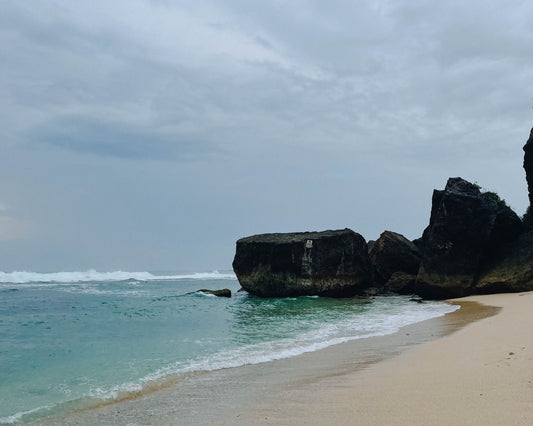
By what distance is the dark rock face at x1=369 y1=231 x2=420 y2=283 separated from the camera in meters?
26.5

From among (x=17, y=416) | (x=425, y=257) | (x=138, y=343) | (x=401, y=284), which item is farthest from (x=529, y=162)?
(x=17, y=416)

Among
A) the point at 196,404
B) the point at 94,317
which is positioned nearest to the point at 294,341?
the point at 196,404

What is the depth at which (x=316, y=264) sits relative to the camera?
24891 mm

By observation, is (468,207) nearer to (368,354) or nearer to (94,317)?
(368,354)

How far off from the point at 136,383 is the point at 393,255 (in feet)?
73.1

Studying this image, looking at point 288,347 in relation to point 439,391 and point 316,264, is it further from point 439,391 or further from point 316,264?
point 316,264

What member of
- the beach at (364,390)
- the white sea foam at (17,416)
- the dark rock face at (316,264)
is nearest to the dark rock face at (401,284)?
the dark rock face at (316,264)

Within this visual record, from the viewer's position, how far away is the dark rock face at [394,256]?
26.5 meters

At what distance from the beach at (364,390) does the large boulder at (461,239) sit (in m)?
12.5

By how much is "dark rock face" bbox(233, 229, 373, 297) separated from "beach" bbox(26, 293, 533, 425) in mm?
15827

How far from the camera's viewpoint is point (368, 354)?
8453 millimetres

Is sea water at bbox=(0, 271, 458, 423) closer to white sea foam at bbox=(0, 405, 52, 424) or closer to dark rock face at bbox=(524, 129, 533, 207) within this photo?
white sea foam at bbox=(0, 405, 52, 424)

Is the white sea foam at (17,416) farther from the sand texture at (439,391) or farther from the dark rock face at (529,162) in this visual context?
the dark rock face at (529,162)

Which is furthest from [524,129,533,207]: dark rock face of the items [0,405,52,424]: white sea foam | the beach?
[0,405,52,424]: white sea foam
